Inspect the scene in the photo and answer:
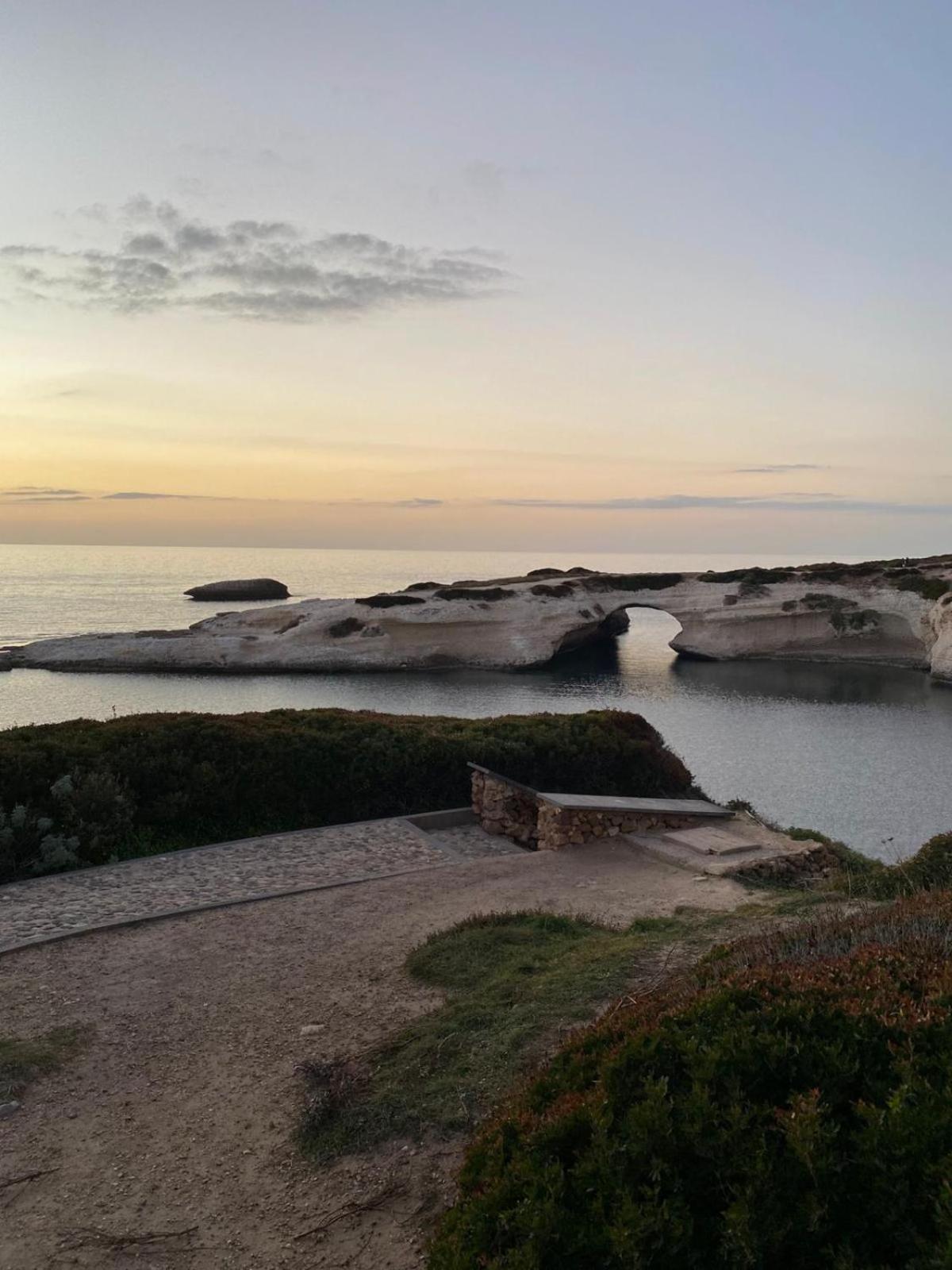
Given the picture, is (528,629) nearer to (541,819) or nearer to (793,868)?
(541,819)

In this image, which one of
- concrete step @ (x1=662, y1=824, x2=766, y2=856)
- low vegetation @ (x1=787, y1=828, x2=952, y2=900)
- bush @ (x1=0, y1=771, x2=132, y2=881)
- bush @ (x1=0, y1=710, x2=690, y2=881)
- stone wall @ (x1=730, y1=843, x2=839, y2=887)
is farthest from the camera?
bush @ (x1=0, y1=710, x2=690, y2=881)

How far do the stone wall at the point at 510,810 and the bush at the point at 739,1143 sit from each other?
1170 centimetres

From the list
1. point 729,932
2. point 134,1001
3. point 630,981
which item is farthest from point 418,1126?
point 729,932

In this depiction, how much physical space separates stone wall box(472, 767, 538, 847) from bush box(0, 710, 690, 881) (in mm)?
1379

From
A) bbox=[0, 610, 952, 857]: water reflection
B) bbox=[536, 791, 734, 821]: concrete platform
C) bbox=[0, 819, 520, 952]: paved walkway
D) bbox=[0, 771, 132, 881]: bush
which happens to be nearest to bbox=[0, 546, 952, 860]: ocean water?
bbox=[0, 610, 952, 857]: water reflection

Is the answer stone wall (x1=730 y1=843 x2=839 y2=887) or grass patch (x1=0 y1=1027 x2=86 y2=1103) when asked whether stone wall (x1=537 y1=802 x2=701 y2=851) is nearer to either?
stone wall (x1=730 y1=843 x2=839 y2=887)

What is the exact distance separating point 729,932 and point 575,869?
4.55m

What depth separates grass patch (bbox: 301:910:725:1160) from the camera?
21.4ft

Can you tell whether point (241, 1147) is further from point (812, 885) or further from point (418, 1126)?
point (812, 885)

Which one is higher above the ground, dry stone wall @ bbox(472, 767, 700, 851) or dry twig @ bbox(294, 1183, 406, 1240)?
dry twig @ bbox(294, 1183, 406, 1240)

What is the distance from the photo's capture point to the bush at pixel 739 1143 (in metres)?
3.92

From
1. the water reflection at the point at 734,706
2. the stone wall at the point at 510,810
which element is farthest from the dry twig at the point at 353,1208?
the water reflection at the point at 734,706

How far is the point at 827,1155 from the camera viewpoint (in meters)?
4.06

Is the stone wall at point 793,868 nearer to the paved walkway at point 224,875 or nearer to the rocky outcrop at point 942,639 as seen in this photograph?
the paved walkway at point 224,875
